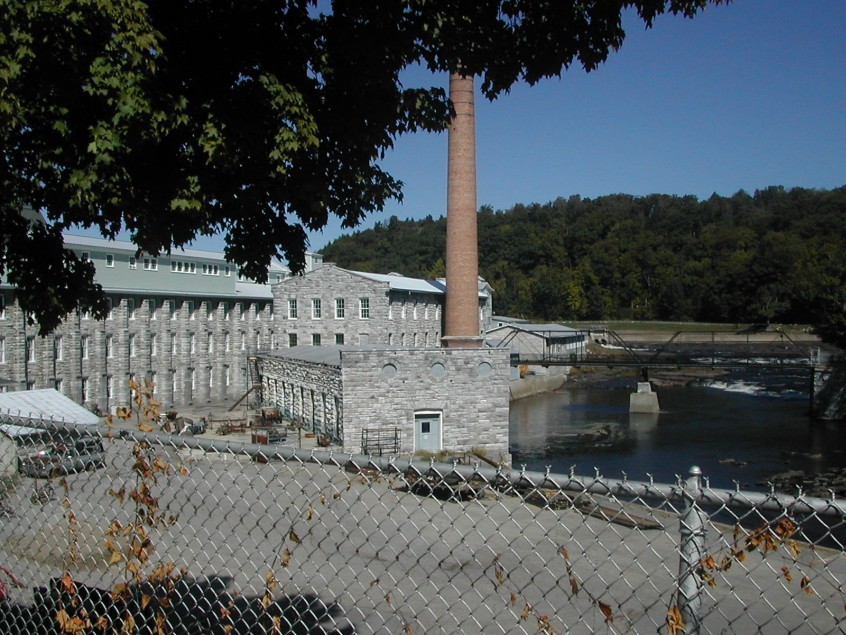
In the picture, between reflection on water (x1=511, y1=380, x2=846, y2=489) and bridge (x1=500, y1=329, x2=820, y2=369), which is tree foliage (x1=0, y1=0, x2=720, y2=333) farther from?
bridge (x1=500, y1=329, x2=820, y2=369)

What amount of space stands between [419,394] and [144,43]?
78.6ft

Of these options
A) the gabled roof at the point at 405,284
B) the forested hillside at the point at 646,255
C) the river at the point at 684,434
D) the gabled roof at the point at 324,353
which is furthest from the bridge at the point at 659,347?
the gabled roof at the point at 324,353

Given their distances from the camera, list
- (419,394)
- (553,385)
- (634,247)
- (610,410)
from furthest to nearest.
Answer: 1. (634,247)
2. (553,385)
3. (610,410)
4. (419,394)

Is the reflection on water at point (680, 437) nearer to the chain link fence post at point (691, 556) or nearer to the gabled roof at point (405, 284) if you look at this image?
the gabled roof at point (405, 284)

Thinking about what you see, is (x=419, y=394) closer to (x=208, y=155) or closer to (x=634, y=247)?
(x=208, y=155)

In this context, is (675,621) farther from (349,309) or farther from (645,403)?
(645,403)

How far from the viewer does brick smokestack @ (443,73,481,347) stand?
28609mm

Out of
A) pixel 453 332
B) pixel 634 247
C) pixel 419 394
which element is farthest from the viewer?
pixel 634 247

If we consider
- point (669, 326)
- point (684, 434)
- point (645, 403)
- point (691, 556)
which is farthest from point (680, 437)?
point (669, 326)

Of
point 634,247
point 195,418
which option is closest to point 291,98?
point 195,418

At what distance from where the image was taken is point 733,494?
2514 millimetres

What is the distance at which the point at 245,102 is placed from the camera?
4.82 m

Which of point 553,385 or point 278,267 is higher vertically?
point 278,267

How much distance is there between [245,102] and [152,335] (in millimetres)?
37687
